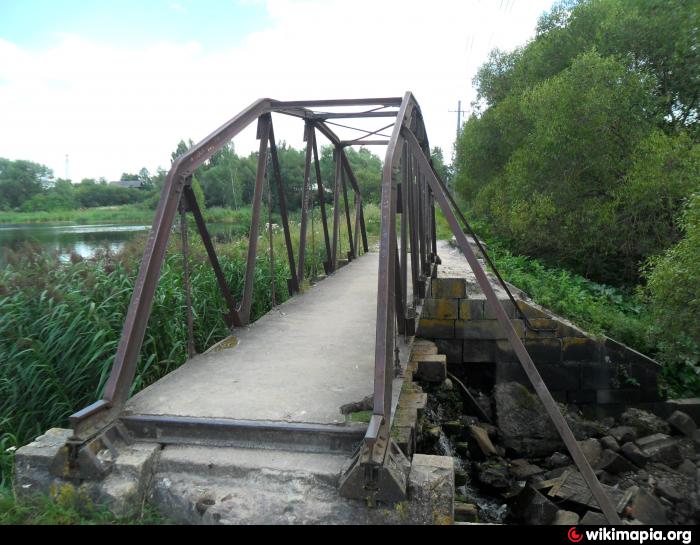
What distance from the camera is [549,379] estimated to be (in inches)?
307

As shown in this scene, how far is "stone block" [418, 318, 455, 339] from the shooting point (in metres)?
7.64

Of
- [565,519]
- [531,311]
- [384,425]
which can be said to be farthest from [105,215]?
[384,425]

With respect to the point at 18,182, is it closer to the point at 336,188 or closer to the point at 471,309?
the point at 336,188

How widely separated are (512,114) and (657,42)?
540 cm

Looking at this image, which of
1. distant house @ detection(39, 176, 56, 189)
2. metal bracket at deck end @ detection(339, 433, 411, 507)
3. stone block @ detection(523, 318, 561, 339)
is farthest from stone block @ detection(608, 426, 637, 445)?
distant house @ detection(39, 176, 56, 189)

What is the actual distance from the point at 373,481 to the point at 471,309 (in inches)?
215

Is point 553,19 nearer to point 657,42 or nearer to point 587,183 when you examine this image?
point 657,42

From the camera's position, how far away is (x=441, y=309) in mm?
7574

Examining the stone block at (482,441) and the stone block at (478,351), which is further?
the stone block at (478,351)

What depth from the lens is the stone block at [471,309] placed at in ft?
24.9

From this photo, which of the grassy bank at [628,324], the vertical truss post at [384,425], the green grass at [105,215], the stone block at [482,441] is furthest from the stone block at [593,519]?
the green grass at [105,215]

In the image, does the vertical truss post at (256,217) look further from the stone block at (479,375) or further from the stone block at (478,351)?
the stone block at (479,375)
